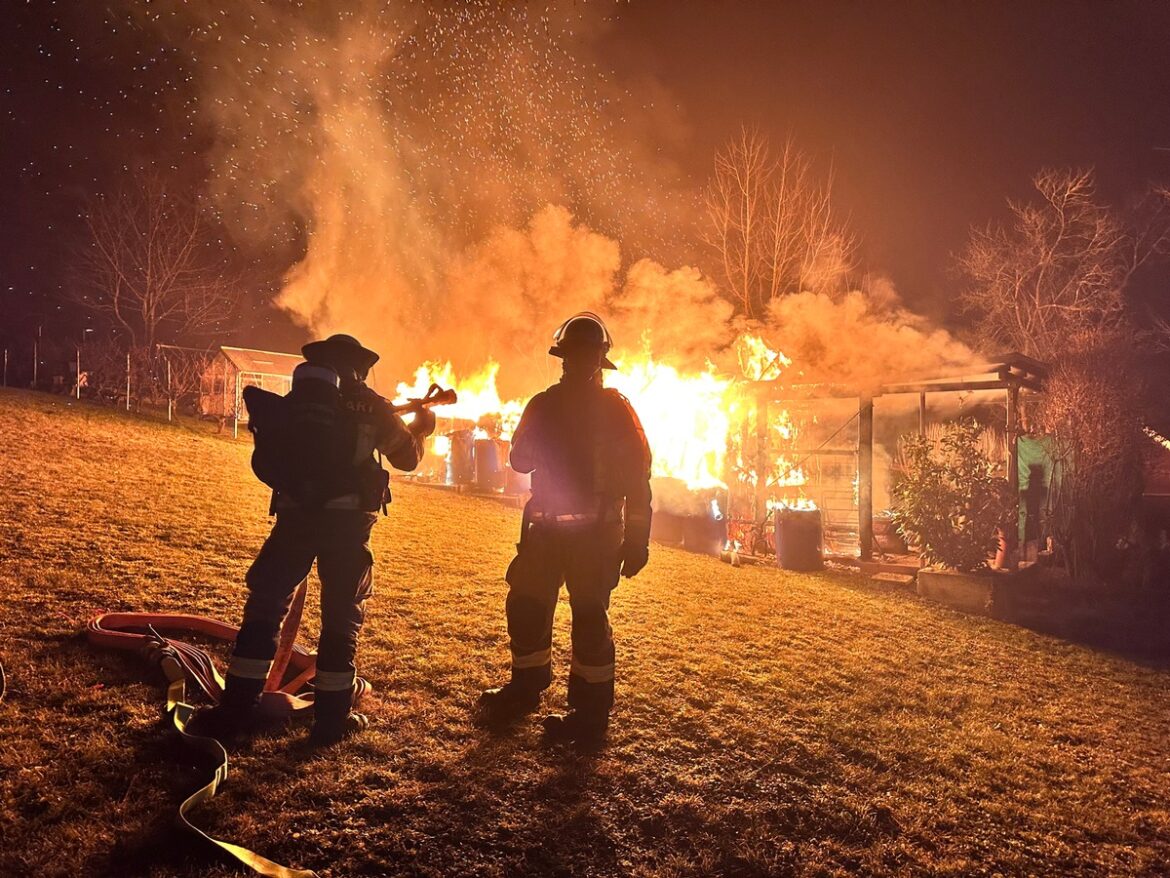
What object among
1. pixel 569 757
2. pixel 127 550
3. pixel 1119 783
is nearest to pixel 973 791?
pixel 1119 783

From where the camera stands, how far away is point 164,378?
2953 centimetres

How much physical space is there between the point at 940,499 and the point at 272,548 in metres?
9.76

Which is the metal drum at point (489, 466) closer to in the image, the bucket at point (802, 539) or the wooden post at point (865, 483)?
the bucket at point (802, 539)

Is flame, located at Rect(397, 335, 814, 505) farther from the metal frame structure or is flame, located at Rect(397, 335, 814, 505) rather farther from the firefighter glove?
the firefighter glove

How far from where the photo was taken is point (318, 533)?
3455 mm

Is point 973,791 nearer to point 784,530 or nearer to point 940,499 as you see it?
point 940,499

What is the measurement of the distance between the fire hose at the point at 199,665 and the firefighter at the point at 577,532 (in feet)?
3.66

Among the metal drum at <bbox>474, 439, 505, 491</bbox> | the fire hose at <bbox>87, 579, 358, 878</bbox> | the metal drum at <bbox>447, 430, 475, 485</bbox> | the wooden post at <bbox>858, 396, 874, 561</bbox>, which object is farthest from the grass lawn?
the metal drum at <bbox>447, 430, 475, 485</bbox>

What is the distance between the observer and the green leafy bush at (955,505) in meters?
9.69

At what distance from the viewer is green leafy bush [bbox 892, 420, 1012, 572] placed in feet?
31.8

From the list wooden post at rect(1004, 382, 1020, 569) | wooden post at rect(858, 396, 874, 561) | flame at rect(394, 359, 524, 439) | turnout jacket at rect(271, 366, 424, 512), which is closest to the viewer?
turnout jacket at rect(271, 366, 424, 512)

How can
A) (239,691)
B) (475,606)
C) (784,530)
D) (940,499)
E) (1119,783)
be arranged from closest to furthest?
1. (239,691)
2. (1119,783)
3. (475,606)
4. (940,499)
5. (784,530)

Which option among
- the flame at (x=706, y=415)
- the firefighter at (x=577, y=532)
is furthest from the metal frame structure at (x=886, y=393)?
the firefighter at (x=577, y=532)

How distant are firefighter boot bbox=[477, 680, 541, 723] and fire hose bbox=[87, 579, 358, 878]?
30.6 inches
